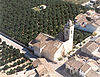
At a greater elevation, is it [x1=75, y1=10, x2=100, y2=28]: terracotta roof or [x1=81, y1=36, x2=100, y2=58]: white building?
[x1=75, y1=10, x2=100, y2=28]: terracotta roof

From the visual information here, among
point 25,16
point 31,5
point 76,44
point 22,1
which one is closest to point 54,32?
point 76,44

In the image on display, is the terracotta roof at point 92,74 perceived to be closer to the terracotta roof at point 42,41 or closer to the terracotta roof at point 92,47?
the terracotta roof at point 92,47

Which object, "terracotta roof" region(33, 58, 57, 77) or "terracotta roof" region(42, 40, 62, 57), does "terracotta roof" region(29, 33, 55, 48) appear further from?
"terracotta roof" region(33, 58, 57, 77)

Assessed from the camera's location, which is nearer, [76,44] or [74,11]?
→ [76,44]

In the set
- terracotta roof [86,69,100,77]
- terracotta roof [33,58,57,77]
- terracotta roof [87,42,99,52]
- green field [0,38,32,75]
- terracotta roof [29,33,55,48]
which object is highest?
terracotta roof [29,33,55,48]

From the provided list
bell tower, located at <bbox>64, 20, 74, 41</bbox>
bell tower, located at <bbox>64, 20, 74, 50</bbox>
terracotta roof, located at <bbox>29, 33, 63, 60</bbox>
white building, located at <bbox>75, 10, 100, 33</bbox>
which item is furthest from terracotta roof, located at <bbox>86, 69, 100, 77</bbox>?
white building, located at <bbox>75, 10, 100, 33</bbox>

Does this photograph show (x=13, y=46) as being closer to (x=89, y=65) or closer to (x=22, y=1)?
(x=89, y=65)

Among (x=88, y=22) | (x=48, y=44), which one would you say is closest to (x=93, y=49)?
(x=48, y=44)

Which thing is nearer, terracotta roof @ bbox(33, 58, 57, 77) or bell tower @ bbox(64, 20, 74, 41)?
terracotta roof @ bbox(33, 58, 57, 77)

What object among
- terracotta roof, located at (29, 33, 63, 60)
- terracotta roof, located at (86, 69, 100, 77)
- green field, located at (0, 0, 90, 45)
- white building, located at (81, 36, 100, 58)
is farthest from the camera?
green field, located at (0, 0, 90, 45)
